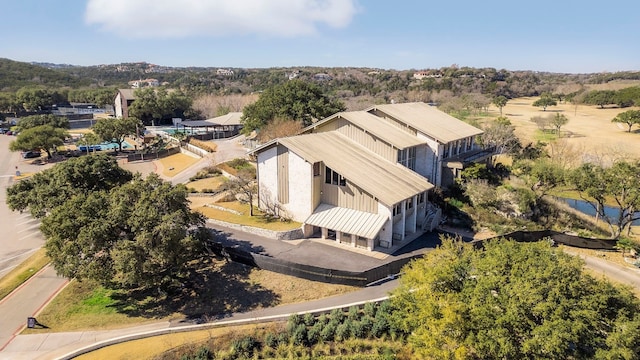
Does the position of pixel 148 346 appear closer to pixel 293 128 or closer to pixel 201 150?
pixel 293 128

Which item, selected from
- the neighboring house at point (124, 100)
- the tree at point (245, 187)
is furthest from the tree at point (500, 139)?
the neighboring house at point (124, 100)

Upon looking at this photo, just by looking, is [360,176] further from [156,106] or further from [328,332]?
[156,106]

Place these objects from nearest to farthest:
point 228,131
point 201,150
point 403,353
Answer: point 403,353, point 201,150, point 228,131

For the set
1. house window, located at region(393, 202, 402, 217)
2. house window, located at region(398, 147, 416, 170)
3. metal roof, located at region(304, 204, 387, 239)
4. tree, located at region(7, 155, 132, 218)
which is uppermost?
house window, located at region(398, 147, 416, 170)

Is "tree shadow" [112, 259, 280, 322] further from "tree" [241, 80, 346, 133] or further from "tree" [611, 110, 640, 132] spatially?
"tree" [611, 110, 640, 132]

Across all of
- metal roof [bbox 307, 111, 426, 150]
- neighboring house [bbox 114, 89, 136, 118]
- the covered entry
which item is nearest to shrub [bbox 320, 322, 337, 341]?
the covered entry

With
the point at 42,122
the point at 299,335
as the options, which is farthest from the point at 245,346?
the point at 42,122

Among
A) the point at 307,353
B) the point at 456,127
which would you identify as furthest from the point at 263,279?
the point at 456,127

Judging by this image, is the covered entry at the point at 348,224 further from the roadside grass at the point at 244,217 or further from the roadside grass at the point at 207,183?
the roadside grass at the point at 207,183
